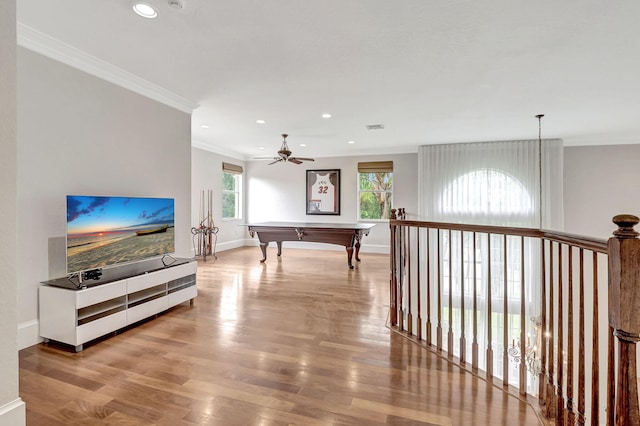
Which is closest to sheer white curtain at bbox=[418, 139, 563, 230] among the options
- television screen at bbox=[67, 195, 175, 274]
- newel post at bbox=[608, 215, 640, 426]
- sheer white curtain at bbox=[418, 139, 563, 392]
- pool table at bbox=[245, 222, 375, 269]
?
sheer white curtain at bbox=[418, 139, 563, 392]

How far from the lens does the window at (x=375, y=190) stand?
714 cm

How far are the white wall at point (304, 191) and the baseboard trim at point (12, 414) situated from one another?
21.0 ft

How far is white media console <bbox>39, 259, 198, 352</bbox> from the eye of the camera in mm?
2334

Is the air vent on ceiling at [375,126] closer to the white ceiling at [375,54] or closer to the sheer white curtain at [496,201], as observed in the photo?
the white ceiling at [375,54]

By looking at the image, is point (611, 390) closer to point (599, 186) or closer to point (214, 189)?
point (599, 186)

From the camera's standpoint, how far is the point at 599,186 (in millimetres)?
5789

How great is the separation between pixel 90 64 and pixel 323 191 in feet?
17.7

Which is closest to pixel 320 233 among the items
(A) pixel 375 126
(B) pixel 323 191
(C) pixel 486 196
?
(A) pixel 375 126

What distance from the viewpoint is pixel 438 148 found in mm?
6496

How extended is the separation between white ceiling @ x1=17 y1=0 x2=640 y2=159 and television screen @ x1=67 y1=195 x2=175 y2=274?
1.32 meters

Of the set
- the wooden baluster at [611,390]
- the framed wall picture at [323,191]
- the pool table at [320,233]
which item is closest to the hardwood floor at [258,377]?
the wooden baluster at [611,390]

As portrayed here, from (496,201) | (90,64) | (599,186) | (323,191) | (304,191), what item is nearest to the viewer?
(90,64)

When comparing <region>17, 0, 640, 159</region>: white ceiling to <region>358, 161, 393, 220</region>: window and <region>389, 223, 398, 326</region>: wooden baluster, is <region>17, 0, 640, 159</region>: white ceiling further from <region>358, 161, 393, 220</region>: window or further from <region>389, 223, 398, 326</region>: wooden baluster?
<region>358, 161, 393, 220</region>: window

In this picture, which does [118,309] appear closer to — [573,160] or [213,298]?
[213,298]
